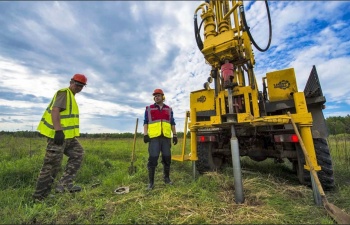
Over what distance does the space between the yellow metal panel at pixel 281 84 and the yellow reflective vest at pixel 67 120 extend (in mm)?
3640

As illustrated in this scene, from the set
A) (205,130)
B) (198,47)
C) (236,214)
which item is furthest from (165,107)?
(236,214)

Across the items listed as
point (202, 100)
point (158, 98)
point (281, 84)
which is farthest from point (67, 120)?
point (281, 84)

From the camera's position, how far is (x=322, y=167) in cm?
338

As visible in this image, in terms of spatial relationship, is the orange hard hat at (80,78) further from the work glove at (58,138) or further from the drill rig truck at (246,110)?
the drill rig truck at (246,110)

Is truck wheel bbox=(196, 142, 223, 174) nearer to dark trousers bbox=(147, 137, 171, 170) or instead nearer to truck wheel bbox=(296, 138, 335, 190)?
dark trousers bbox=(147, 137, 171, 170)

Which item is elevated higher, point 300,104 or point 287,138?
point 300,104

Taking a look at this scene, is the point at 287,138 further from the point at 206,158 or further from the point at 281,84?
the point at 206,158

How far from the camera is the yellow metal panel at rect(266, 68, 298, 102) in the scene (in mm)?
3850

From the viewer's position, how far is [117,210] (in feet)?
8.38

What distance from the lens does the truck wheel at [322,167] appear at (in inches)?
133

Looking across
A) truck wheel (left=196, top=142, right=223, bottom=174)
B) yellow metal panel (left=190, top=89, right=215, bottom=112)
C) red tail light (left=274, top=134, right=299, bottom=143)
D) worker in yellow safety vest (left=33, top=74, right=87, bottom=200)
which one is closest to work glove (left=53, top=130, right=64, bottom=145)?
worker in yellow safety vest (left=33, top=74, right=87, bottom=200)

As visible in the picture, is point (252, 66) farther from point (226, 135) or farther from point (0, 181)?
point (0, 181)

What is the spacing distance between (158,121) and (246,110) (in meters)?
1.66

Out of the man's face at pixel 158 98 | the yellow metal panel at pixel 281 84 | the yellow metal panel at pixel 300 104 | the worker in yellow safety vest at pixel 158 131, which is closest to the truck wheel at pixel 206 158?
the worker in yellow safety vest at pixel 158 131
